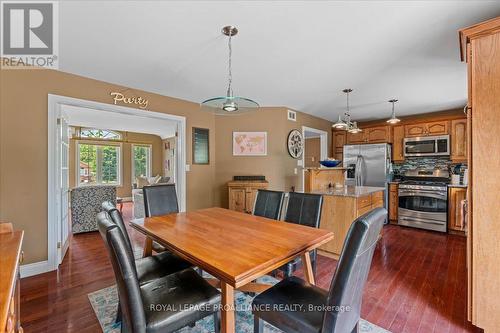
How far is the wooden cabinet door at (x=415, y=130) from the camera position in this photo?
473 cm

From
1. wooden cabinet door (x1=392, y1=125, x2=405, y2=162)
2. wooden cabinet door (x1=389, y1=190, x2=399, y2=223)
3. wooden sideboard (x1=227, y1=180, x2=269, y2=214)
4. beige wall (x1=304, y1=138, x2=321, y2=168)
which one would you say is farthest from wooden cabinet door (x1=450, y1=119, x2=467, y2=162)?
wooden sideboard (x1=227, y1=180, x2=269, y2=214)

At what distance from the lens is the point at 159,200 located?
8.85ft

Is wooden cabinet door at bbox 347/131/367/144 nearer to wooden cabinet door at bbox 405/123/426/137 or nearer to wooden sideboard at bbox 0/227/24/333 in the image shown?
wooden cabinet door at bbox 405/123/426/137

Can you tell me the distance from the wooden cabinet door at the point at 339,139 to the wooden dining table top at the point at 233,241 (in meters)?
4.37

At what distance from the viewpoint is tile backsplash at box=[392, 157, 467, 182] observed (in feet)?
15.2

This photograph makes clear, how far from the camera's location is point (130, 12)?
1.79 m

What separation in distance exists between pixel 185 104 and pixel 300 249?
11.1 feet

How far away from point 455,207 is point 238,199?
3.86 m

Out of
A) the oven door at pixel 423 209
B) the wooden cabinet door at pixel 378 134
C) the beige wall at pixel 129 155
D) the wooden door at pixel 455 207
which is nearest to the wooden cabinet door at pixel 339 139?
the wooden cabinet door at pixel 378 134

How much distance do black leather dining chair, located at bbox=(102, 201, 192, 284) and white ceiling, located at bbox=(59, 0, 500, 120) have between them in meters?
1.53

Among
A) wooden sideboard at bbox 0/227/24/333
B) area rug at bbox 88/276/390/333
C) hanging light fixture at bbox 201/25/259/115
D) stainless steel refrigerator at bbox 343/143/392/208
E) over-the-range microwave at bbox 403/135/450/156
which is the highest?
hanging light fixture at bbox 201/25/259/115

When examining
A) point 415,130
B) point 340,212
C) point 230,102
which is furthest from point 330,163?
point 415,130

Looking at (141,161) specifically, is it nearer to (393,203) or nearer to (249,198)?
(249,198)

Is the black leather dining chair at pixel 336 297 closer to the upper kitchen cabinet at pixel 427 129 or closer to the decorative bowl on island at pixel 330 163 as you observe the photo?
the decorative bowl on island at pixel 330 163
